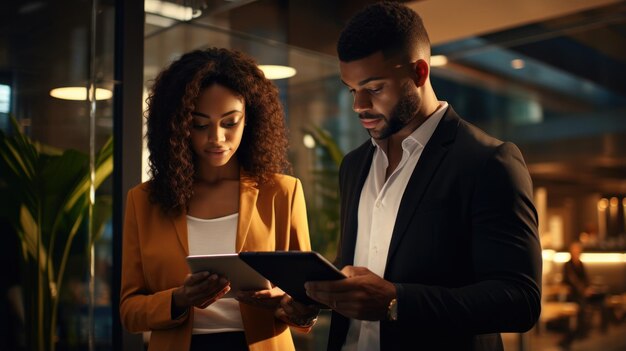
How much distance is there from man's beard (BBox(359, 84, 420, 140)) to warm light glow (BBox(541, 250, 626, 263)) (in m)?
5.21

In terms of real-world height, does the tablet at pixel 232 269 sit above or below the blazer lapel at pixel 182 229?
below

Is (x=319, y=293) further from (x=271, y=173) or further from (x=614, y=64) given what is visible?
(x=614, y=64)

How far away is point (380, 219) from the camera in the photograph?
6.66 feet

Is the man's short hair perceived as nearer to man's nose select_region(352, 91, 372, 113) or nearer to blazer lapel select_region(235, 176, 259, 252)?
man's nose select_region(352, 91, 372, 113)

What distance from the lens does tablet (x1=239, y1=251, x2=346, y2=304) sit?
1.73m

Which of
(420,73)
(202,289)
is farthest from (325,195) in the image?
(420,73)

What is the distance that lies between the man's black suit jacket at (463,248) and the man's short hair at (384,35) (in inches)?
8.5

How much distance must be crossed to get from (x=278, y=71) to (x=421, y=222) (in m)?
3.46

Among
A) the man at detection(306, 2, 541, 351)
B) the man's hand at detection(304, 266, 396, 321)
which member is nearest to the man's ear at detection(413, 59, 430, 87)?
the man at detection(306, 2, 541, 351)

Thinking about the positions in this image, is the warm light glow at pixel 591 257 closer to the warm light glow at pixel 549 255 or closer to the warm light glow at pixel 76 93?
the warm light glow at pixel 549 255

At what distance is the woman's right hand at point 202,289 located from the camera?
2.11 meters

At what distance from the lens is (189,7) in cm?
470

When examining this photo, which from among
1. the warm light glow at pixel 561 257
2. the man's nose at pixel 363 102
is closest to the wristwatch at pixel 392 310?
the man's nose at pixel 363 102

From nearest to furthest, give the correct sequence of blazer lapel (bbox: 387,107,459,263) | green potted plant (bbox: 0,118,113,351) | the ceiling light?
1. blazer lapel (bbox: 387,107,459,263)
2. green potted plant (bbox: 0,118,113,351)
3. the ceiling light
